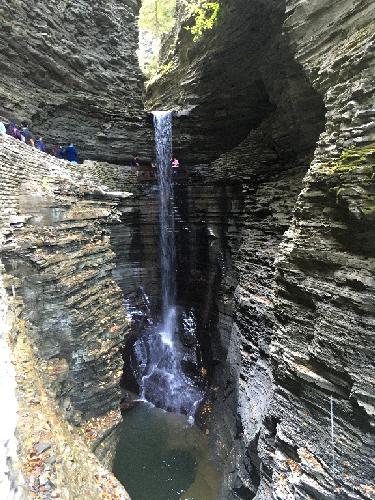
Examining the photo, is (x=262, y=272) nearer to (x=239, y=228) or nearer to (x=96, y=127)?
(x=239, y=228)

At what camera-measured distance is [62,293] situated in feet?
31.2

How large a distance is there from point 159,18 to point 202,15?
2069cm

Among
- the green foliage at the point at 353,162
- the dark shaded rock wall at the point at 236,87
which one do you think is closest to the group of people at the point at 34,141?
the dark shaded rock wall at the point at 236,87

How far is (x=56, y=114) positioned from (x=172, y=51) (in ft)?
24.7

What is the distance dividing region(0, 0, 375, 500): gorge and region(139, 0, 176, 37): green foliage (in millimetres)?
11397

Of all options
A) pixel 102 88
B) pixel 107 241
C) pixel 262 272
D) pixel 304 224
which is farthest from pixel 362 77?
pixel 102 88

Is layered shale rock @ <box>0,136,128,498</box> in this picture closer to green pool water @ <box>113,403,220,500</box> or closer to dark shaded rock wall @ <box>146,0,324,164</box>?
green pool water @ <box>113,403,220,500</box>

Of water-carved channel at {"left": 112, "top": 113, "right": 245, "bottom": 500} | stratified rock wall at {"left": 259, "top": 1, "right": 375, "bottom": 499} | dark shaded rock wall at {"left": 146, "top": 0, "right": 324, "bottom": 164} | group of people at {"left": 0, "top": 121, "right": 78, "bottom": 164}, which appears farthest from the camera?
group of people at {"left": 0, "top": 121, "right": 78, "bottom": 164}

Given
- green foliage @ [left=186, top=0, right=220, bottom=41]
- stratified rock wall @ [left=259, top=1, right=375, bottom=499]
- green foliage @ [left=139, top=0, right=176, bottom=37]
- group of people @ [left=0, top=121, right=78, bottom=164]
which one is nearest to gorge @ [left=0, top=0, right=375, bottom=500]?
stratified rock wall @ [left=259, top=1, right=375, bottom=499]

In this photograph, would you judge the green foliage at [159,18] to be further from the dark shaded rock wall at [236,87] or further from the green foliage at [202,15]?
the green foliage at [202,15]

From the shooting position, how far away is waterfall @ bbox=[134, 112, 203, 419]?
16.8 m

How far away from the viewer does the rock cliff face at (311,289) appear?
7.29 m

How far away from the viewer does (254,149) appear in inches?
732

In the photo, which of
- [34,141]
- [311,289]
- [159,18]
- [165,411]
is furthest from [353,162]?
[159,18]
